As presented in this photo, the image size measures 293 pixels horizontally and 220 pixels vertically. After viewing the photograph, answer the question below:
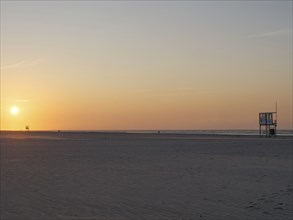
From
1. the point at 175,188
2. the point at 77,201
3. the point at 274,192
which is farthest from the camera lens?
the point at 175,188

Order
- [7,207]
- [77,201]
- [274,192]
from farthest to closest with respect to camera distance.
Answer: [274,192] → [77,201] → [7,207]

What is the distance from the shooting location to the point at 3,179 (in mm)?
15406

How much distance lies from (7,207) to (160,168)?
9167 millimetres

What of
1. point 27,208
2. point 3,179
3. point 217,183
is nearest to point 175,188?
point 217,183

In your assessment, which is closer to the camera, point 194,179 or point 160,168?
point 194,179

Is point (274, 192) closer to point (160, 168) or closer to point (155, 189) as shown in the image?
point (155, 189)

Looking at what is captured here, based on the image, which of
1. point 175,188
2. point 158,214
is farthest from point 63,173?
point 158,214

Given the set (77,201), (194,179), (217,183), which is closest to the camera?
(77,201)

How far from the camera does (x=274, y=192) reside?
12.7m

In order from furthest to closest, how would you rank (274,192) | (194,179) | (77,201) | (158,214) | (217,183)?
1. (194,179)
2. (217,183)
3. (274,192)
4. (77,201)
5. (158,214)

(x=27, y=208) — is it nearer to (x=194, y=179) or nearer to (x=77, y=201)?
(x=77, y=201)

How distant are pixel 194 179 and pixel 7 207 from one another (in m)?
6.90

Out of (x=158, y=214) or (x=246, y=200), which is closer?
(x=158, y=214)

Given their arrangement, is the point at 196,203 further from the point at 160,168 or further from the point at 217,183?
the point at 160,168
